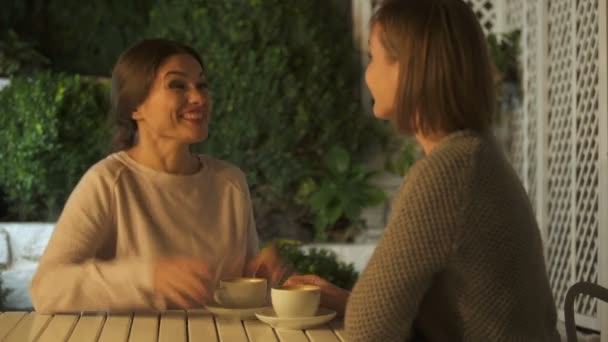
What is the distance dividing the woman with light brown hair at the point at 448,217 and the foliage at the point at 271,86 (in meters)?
4.19

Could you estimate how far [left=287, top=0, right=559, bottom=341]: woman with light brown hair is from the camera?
130 cm

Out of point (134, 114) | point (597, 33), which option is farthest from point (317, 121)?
point (134, 114)

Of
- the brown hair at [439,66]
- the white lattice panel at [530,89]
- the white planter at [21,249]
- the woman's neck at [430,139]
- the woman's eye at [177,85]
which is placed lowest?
the white planter at [21,249]

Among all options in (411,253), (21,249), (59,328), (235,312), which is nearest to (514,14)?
(21,249)

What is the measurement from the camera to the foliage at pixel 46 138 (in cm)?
541

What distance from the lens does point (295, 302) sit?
1676 mm

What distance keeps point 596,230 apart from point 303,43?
2.16 m

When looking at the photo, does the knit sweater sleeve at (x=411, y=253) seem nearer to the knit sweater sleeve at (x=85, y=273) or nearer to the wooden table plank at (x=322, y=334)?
the wooden table plank at (x=322, y=334)

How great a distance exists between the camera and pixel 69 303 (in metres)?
1.86

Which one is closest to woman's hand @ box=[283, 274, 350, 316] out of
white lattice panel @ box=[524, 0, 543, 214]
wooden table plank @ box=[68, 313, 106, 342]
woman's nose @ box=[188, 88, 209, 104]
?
wooden table plank @ box=[68, 313, 106, 342]

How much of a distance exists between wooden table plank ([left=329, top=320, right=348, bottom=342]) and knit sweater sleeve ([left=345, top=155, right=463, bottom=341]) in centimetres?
29

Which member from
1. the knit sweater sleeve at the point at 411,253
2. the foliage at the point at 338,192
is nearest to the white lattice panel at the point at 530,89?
the foliage at the point at 338,192

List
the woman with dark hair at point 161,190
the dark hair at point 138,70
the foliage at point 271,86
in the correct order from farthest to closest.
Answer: the foliage at point 271,86 < the dark hair at point 138,70 < the woman with dark hair at point 161,190

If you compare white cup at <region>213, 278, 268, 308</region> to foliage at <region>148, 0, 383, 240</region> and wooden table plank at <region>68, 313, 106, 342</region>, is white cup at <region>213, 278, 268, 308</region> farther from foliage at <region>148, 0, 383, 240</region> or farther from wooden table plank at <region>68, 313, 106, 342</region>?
foliage at <region>148, 0, 383, 240</region>
